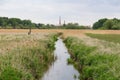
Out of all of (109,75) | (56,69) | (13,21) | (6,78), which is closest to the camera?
(6,78)

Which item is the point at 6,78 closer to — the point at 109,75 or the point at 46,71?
the point at 109,75

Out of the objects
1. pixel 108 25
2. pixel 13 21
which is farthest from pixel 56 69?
pixel 13 21

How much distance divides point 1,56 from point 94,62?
547 cm

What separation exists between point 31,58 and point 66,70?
564cm

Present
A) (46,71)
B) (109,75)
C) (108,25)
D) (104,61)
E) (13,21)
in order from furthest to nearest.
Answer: (13,21) < (108,25) < (46,71) < (104,61) < (109,75)

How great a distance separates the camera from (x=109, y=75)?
1284 cm

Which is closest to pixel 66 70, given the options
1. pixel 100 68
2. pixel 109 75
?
pixel 100 68

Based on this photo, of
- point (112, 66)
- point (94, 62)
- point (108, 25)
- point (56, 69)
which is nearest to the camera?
point (112, 66)

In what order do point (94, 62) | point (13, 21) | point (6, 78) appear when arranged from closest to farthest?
point (6, 78) < point (94, 62) < point (13, 21)

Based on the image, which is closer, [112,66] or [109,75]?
[109,75]

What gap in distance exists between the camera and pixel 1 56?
14.5 m

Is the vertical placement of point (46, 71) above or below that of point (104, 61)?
below

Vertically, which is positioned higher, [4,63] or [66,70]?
[4,63]

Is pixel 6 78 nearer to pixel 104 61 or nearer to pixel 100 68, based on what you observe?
pixel 100 68
